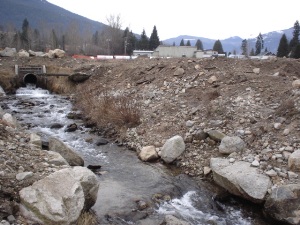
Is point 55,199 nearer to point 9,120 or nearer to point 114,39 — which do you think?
point 9,120

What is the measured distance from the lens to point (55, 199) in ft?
15.7

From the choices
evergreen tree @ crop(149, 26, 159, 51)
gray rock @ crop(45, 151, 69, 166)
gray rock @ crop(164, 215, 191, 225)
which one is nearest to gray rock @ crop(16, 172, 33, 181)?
gray rock @ crop(45, 151, 69, 166)

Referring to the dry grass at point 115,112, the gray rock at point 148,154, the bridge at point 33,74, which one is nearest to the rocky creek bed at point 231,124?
the gray rock at point 148,154

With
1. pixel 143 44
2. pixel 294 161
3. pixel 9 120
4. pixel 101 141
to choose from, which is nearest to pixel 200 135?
pixel 294 161

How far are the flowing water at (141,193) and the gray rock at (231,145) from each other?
138 centimetres

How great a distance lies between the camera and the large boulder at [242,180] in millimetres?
6742

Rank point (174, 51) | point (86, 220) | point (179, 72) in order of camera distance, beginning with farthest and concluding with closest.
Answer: point (174, 51) → point (179, 72) → point (86, 220)

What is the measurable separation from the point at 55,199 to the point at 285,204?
472 centimetres

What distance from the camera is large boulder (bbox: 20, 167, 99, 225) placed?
4617mm

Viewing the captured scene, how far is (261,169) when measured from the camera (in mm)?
7336

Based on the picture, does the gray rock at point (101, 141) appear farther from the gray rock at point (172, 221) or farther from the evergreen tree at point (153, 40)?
the evergreen tree at point (153, 40)

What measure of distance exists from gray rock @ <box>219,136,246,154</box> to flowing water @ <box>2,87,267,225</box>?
1377 mm

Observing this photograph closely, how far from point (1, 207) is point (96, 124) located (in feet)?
28.5

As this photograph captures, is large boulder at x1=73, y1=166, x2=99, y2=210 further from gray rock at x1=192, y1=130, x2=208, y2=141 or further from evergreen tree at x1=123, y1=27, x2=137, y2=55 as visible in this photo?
evergreen tree at x1=123, y1=27, x2=137, y2=55
